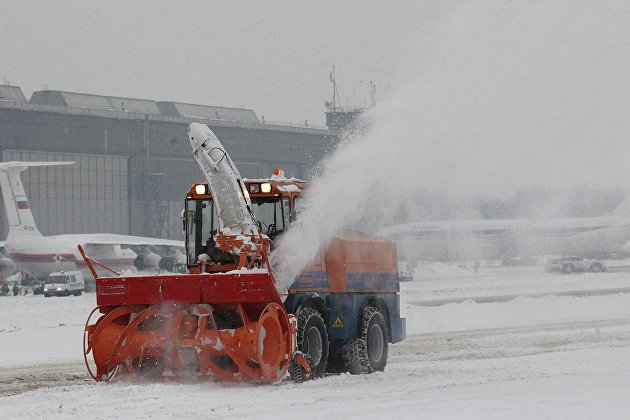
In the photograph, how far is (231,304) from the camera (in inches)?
556

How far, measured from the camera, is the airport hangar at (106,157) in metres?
83.4

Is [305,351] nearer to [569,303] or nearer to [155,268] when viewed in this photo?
[569,303]

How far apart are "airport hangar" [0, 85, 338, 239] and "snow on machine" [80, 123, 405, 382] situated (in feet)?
226

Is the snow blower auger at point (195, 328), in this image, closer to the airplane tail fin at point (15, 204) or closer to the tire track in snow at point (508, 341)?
the tire track in snow at point (508, 341)

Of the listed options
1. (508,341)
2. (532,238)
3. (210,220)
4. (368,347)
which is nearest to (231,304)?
(210,220)

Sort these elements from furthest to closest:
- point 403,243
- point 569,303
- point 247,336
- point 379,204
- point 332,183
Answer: point 403,243, point 569,303, point 379,204, point 332,183, point 247,336

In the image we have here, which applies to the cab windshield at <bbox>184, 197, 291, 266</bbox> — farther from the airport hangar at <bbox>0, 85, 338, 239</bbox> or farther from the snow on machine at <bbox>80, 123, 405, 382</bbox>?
the airport hangar at <bbox>0, 85, 338, 239</bbox>

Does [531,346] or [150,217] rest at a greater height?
[150,217]

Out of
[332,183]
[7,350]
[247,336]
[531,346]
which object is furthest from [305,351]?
[7,350]

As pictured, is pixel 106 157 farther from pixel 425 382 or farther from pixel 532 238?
pixel 425 382

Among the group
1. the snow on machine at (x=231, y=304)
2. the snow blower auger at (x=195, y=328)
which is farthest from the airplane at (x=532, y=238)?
the snow blower auger at (x=195, y=328)

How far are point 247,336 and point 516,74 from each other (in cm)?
797

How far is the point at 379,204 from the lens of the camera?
20.5m

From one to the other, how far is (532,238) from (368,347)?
59.2 meters
